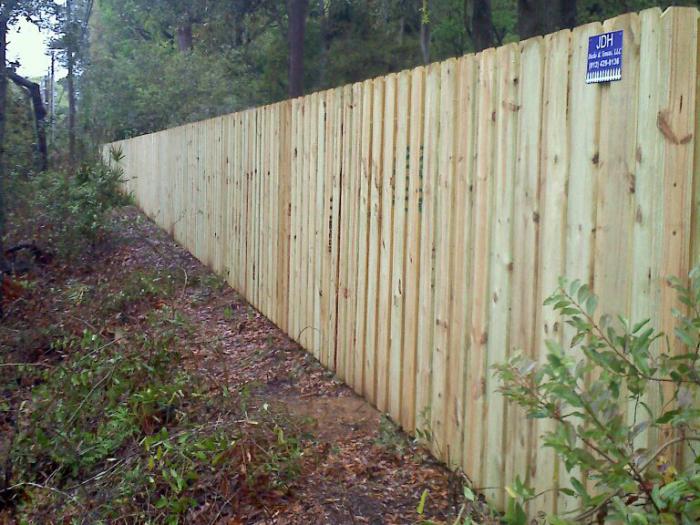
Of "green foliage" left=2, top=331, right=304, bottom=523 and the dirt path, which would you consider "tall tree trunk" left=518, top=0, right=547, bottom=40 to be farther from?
"green foliage" left=2, top=331, right=304, bottom=523

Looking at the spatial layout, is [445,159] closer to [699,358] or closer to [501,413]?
[501,413]

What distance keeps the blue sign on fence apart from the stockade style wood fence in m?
0.03

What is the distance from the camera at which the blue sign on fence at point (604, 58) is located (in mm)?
3029

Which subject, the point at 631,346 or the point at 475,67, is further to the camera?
the point at 475,67

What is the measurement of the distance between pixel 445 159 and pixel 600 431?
2.18 metres

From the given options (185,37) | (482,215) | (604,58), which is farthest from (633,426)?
(185,37)

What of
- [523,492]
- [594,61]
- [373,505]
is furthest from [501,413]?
[594,61]

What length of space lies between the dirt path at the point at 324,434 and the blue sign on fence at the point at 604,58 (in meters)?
1.96

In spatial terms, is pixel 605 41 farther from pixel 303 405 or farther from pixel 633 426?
pixel 303 405

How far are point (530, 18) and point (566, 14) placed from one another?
568mm

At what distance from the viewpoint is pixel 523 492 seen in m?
2.53

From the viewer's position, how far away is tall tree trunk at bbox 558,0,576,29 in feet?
42.2

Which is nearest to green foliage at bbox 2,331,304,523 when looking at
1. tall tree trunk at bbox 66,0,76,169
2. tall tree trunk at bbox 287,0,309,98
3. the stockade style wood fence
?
the stockade style wood fence

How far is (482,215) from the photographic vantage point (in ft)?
13.0
